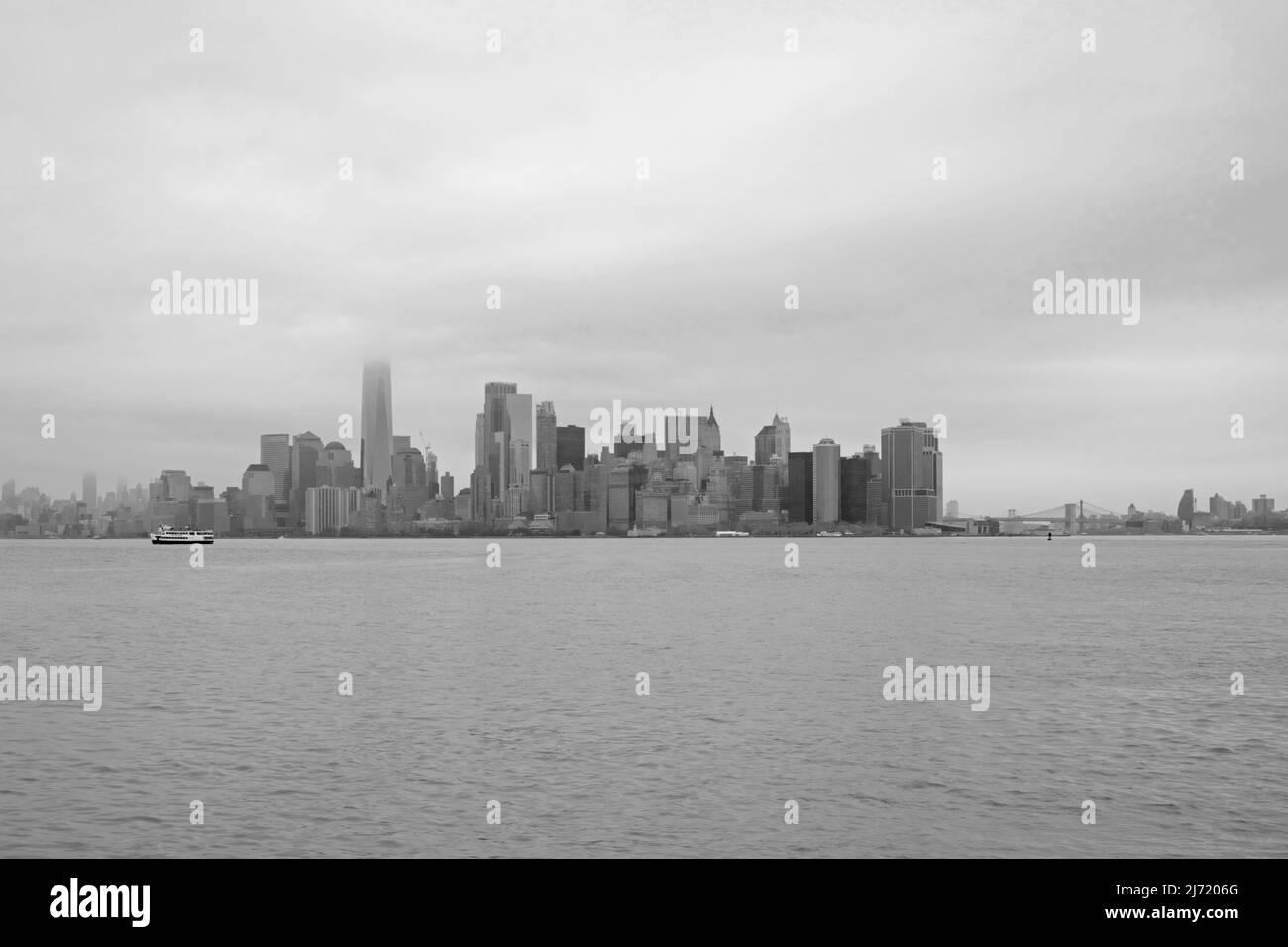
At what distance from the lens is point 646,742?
3541 centimetres

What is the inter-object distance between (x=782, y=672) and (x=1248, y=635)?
124 ft

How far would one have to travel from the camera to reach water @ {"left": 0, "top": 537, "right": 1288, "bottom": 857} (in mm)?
25141

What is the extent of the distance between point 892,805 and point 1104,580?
132107 mm

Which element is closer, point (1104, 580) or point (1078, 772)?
point (1078, 772)

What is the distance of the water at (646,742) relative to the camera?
25.1 metres

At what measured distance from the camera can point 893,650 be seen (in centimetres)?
6278

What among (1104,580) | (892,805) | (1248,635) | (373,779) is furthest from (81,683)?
(1104,580)

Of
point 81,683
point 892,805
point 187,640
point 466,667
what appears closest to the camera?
point 892,805

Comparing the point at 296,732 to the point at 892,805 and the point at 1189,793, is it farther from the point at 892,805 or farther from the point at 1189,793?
the point at 1189,793

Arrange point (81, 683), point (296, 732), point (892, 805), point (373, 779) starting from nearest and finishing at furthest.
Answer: point (892, 805), point (373, 779), point (296, 732), point (81, 683)

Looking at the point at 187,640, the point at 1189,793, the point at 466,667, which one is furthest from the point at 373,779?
the point at 187,640
